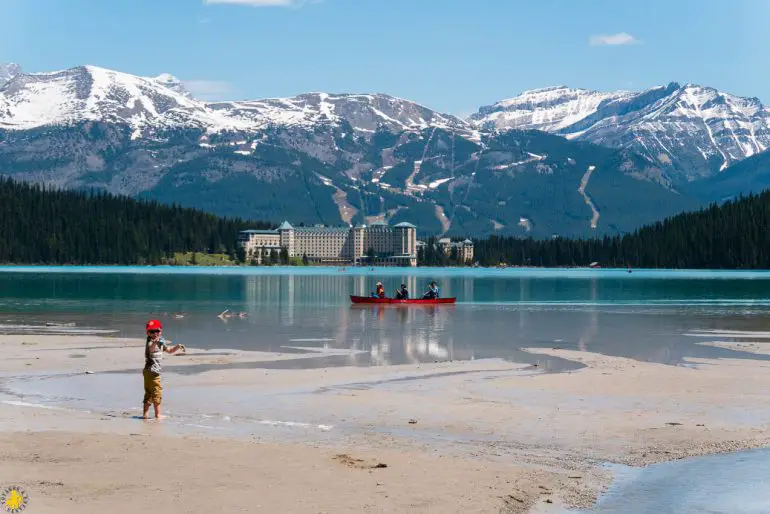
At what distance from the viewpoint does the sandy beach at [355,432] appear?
22.8 metres

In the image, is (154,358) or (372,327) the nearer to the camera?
(154,358)

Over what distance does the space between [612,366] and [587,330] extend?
29345 millimetres

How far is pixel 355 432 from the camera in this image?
101ft

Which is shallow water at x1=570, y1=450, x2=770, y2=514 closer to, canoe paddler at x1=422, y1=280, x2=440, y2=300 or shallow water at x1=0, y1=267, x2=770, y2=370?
shallow water at x1=0, y1=267, x2=770, y2=370

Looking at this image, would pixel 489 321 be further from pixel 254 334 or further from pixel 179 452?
pixel 179 452

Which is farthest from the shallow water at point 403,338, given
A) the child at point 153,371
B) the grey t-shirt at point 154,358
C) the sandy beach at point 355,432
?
the grey t-shirt at point 154,358

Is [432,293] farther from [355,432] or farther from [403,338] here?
[355,432]

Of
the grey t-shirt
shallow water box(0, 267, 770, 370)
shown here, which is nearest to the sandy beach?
the grey t-shirt

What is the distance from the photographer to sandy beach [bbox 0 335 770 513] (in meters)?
22.8

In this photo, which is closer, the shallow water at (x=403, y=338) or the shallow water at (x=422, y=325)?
the shallow water at (x=403, y=338)

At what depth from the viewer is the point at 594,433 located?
31.1 meters

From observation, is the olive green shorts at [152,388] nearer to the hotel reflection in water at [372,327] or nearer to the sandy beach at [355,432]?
the sandy beach at [355,432]

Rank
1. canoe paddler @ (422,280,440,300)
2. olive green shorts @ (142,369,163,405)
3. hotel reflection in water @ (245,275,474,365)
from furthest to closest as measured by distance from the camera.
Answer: canoe paddler @ (422,280,440,300) < hotel reflection in water @ (245,275,474,365) < olive green shorts @ (142,369,163,405)

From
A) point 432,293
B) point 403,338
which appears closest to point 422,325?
point 403,338
